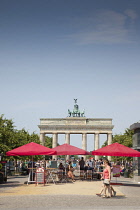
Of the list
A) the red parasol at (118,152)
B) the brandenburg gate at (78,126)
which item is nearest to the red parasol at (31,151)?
the red parasol at (118,152)

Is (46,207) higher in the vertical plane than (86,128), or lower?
lower

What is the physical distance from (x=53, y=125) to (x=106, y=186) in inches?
3553

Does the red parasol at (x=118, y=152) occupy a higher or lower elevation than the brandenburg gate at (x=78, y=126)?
lower

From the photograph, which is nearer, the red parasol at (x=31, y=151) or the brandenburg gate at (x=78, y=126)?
the red parasol at (x=31, y=151)

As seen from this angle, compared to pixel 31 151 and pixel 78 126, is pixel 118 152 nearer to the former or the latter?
pixel 31 151

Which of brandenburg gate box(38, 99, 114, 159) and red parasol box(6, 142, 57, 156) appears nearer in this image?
red parasol box(6, 142, 57, 156)

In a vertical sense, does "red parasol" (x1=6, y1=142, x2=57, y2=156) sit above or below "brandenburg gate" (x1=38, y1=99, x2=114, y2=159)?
below

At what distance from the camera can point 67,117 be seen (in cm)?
11031

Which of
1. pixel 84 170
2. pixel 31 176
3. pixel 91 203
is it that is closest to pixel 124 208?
pixel 91 203

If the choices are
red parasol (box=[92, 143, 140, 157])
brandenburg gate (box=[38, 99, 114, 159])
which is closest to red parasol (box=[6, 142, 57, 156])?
red parasol (box=[92, 143, 140, 157])

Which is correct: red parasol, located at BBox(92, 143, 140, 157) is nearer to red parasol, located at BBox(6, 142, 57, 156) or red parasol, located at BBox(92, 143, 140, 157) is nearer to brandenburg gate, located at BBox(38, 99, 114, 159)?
red parasol, located at BBox(6, 142, 57, 156)

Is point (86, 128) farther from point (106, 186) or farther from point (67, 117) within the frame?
point (106, 186)

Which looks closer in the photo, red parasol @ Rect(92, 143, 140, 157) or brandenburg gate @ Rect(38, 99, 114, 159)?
red parasol @ Rect(92, 143, 140, 157)

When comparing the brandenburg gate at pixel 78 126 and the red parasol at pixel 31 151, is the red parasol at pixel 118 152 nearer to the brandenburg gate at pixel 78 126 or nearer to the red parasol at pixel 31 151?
the red parasol at pixel 31 151
